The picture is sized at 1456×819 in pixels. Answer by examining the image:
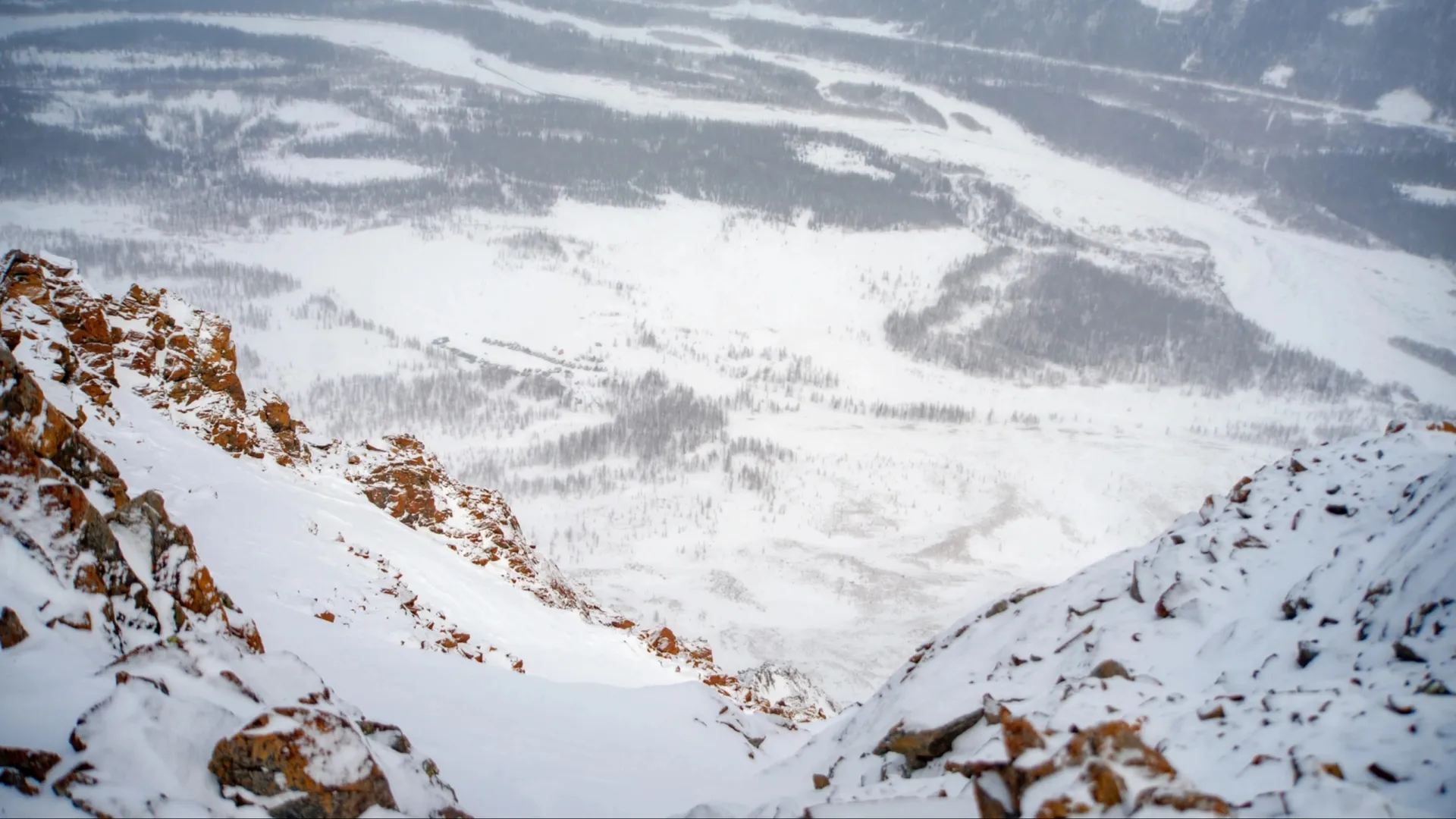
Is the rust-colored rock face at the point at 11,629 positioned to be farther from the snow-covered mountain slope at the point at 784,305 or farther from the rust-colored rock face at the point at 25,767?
the snow-covered mountain slope at the point at 784,305

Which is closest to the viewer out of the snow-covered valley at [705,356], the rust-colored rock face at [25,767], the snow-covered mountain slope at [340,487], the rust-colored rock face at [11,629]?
the rust-colored rock face at [25,767]

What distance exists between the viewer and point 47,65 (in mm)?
195250

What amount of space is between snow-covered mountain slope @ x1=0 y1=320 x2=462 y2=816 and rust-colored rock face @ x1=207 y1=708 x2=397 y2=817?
0.01 m

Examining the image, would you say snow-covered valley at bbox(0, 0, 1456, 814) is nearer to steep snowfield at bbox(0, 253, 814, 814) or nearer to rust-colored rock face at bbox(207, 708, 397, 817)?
steep snowfield at bbox(0, 253, 814, 814)

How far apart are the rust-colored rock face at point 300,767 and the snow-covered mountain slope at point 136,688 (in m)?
0.01

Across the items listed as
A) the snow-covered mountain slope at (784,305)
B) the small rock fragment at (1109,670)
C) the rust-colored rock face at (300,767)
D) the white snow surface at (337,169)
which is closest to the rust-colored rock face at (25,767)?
the rust-colored rock face at (300,767)

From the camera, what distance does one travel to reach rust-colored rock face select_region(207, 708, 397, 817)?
6.15 m

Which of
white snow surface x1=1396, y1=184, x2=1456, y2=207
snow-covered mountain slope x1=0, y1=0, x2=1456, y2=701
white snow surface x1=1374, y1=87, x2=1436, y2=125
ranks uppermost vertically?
white snow surface x1=1374, y1=87, x2=1436, y2=125

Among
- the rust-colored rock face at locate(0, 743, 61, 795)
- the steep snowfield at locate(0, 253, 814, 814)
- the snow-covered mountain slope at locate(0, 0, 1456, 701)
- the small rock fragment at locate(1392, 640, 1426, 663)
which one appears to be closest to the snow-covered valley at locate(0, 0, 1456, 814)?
the steep snowfield at locate(0, 253, 814, 814)

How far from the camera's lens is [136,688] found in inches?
253

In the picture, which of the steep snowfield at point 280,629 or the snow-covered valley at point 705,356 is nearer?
the steep snowfield at point 280,629

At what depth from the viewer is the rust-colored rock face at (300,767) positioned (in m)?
6.15

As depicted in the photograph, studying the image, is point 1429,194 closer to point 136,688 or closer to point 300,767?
point 300,767

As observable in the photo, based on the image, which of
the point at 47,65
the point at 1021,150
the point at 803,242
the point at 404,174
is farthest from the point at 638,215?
the point at 47,65
